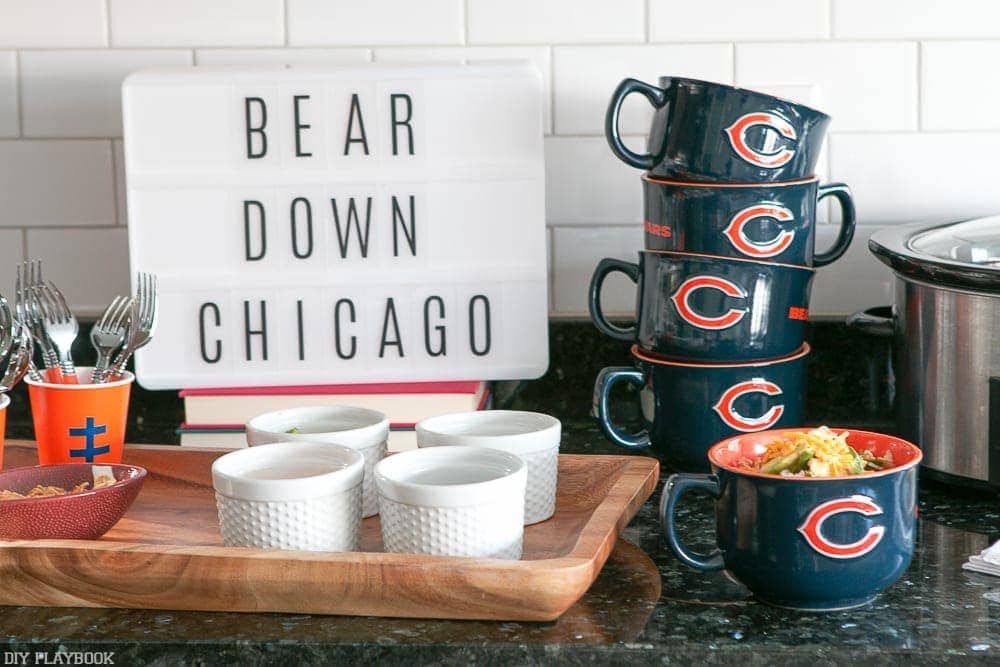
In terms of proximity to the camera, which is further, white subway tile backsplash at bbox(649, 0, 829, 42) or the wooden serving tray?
white subway tile backsplash at bbox(649, 0, 829, 42)

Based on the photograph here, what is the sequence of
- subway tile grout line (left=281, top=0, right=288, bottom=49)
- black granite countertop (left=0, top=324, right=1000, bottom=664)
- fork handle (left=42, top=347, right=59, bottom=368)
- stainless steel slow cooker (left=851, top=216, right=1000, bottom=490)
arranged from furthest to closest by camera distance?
1. subway tile grout line (left=281, top=0, right=288, bottom=49)
2. fork handle (left=42, top=347, right=59, bottom=368)
3. stainless steel slow cooker (left=851, top=216, right=1000, bottom=490)
4. black granite countertop (left=0, top=324, right=1000, bottom=664)

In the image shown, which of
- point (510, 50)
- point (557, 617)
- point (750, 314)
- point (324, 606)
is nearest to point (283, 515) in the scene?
point (324, 606)

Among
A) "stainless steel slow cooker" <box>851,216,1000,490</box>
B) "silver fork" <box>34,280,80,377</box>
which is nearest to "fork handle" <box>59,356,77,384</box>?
→ "silver fork" <box>34,280,80,377</box>

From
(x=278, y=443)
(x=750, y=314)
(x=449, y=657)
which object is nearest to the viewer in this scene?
(x=449, y=657)

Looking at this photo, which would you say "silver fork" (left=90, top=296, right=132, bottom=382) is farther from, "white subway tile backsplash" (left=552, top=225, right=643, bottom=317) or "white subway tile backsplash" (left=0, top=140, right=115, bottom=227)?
"white subway tile backsplash" (left=552, top=225, right=643, bottom=317)

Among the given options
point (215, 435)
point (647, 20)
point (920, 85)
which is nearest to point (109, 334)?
point (215, 435)

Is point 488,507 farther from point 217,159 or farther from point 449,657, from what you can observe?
point 217,159

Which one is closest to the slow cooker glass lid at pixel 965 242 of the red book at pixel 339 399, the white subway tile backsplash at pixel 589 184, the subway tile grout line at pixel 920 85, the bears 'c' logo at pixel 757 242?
the bears 'c' logo at pixel 757 242

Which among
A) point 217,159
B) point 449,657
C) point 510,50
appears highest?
point 510,50

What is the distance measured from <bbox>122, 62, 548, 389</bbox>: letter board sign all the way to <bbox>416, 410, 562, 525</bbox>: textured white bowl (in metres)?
0.25

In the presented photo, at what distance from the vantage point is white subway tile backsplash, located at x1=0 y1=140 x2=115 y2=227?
50.3 inches

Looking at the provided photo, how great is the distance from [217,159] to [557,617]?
603 mm

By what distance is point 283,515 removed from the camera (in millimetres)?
778

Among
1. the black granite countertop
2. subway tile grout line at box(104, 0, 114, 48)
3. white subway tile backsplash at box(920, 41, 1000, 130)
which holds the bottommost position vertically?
the black granite countertop
